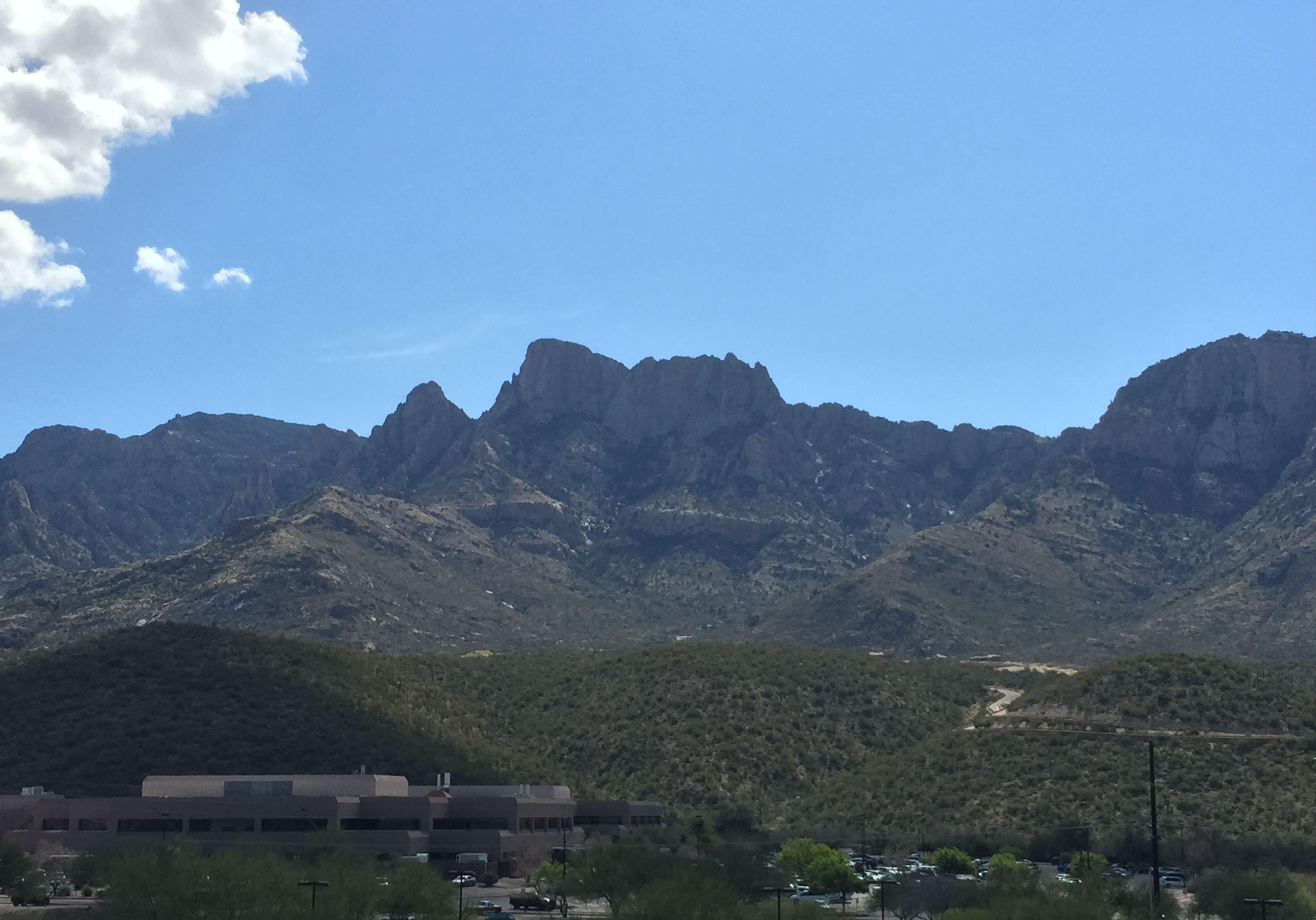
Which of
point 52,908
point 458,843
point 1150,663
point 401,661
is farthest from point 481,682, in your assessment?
point 52,908

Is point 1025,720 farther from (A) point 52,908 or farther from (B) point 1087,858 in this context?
(A) point 52,908

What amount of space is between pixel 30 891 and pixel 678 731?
246 ft

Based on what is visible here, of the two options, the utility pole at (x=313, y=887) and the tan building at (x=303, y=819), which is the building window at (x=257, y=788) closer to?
the tan building at (x=303, y=819)

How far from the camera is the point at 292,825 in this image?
108562mm

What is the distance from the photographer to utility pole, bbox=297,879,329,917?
64250mm

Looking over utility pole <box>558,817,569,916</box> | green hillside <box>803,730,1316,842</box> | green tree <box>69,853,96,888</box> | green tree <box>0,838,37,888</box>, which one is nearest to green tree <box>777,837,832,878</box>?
utility pole <box>558,817,569,916</box>

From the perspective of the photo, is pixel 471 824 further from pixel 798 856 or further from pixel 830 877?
pixel 830 877

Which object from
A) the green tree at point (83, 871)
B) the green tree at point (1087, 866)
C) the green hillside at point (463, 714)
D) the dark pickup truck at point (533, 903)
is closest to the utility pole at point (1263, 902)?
the green tree at point (1087, 866)

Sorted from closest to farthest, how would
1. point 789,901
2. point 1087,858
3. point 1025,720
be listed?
1. point 789,901
2. point 1087,858
3. point 1025,720

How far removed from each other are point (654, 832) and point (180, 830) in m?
37.4

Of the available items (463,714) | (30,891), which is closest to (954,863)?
(30,891)

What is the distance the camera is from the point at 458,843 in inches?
4353

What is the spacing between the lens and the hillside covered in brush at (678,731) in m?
124

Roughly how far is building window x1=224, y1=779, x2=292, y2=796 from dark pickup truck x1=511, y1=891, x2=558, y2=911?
2546 centimetres
